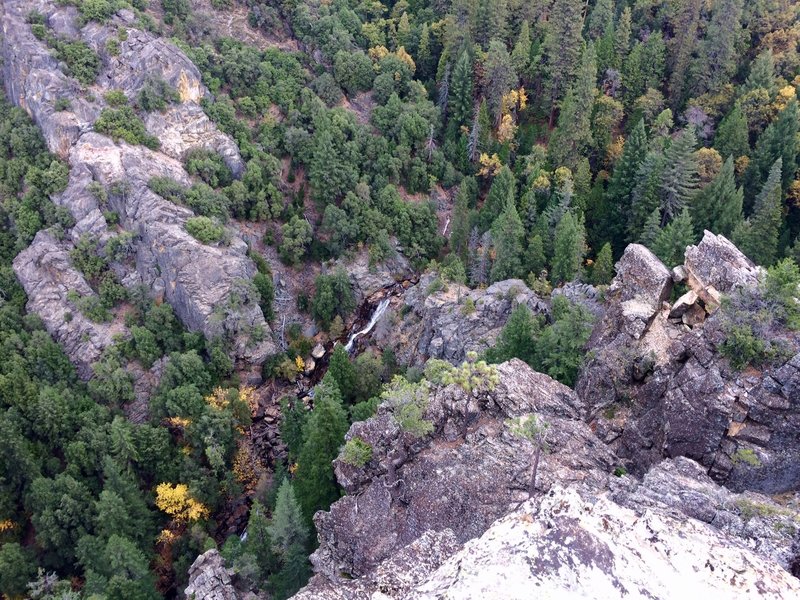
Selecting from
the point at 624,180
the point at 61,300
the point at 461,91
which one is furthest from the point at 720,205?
the point at 61,300

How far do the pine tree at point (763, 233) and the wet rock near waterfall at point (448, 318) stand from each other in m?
20.6

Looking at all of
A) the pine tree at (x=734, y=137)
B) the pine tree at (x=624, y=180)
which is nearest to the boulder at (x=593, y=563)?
the pine tree at (x=624, y=180)

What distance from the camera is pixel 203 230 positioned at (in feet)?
237

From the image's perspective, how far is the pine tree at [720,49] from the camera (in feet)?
262

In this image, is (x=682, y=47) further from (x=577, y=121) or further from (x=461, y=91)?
(x=461, y=91)

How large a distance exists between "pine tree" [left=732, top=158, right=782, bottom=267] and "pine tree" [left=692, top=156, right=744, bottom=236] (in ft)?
5.72

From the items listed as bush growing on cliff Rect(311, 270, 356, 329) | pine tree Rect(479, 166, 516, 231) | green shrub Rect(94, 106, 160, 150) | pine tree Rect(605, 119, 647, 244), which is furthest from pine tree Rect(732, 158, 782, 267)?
green shrub Rect(94, 106, 160, 150)

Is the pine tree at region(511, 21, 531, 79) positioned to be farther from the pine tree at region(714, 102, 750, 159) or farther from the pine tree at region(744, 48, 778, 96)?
the pine tree at region(744, 48, 778, 96)

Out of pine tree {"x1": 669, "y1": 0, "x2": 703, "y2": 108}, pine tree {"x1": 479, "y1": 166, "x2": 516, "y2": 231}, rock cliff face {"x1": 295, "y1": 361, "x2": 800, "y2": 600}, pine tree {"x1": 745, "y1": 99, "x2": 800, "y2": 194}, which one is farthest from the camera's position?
pine tree {"x1": 669, "y1": 0, "x2": 703, "y2": 108}

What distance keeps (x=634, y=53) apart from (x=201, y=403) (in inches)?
2619

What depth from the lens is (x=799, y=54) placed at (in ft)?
259

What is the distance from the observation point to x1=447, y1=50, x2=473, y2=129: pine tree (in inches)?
3392

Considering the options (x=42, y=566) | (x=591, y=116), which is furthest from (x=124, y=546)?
(x=591, y=116)

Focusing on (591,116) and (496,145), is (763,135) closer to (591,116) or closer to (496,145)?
(591,116)
